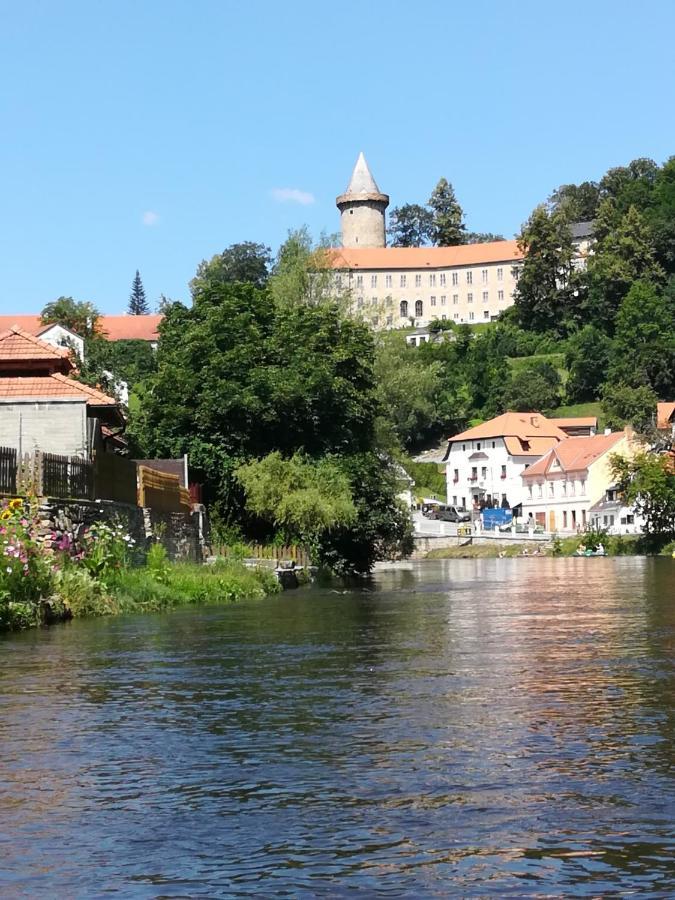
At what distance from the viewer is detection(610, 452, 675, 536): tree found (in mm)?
92250

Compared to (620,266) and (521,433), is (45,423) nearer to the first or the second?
(521,433)

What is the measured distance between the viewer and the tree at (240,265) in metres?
157

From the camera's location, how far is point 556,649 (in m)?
19.1

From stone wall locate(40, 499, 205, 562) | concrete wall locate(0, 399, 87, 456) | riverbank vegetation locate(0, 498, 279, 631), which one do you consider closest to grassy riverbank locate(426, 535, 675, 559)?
stone wall locate(40, 499, 205, 562)

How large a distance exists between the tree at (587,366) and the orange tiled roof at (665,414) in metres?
18.6

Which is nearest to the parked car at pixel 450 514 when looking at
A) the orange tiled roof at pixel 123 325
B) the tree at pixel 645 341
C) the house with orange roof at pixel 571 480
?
the house with orange roof at pixel 571 480

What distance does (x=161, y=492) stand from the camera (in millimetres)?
38750

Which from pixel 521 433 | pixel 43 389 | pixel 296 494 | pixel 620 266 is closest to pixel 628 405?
pixel 521 433

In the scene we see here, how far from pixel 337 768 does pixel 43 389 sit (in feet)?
82.8

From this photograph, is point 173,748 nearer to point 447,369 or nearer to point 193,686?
point 193,686

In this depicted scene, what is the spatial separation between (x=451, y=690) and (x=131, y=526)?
66.7 feet

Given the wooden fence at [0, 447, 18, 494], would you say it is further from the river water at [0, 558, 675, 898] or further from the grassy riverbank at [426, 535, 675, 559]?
the grassy riverbank at [426, 535, 675, 559]

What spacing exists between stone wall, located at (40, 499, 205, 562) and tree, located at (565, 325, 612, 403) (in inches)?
4228

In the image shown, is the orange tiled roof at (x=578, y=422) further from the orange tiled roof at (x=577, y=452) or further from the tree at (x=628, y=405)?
the orange tiled roof at (x=577, y=452)
